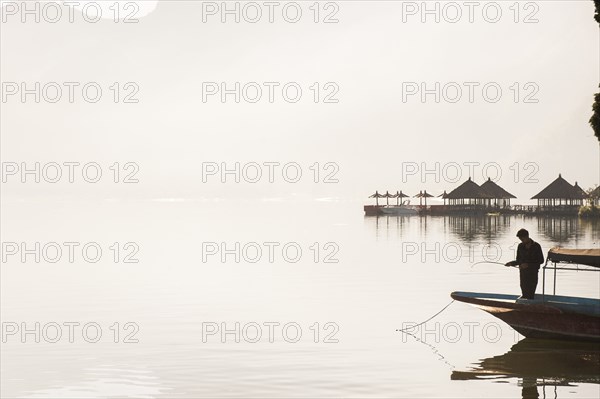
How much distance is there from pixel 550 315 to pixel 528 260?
131 centimetres

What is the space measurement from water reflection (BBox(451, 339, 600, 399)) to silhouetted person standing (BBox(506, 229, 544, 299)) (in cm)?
Result: 137

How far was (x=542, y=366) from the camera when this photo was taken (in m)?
19.6

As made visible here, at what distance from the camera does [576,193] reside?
4407 inches

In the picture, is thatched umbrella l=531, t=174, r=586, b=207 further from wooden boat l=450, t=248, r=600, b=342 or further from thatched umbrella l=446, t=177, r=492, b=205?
wooden boat l=450, t=248, r=600, b=342

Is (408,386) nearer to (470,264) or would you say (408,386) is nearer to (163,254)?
(470,264)

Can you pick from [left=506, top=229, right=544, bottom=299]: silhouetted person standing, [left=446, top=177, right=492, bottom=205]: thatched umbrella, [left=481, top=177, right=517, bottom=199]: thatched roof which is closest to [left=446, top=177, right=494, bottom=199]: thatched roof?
[left=446, top=177, right=492, bottom=205]: thatched umbrella

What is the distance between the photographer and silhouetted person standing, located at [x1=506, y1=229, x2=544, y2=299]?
21.7 meters

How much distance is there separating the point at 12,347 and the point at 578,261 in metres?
13.0

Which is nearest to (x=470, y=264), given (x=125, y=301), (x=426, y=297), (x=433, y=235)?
(x=426, y=297)

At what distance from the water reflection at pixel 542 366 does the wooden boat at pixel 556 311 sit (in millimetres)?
322

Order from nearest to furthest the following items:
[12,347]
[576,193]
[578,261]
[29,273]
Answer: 1. [578,261]
2. [12,347]
3. [29,273]
4. [576,193]

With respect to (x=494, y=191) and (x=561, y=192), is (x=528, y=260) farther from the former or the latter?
(x=494, y=191)

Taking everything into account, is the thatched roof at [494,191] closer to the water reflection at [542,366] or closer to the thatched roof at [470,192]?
the thatched roof at [470,192]

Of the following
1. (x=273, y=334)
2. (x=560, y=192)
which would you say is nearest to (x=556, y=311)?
(x=273, y=334)
